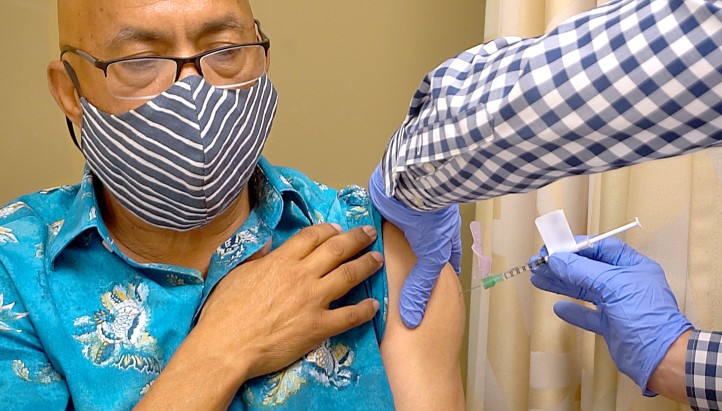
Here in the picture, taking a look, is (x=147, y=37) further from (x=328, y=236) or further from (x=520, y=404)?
(x=520, y=404)

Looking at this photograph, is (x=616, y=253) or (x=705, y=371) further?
(x=616, y=253)

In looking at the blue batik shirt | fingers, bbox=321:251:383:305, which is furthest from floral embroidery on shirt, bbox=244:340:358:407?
fingers, bbox=321:251:383:305

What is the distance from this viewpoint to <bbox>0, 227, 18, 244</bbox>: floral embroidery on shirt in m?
1.27

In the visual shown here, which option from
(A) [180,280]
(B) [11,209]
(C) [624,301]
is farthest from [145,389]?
(C) [624,301]

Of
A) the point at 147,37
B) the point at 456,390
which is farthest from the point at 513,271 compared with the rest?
the point at 147,37

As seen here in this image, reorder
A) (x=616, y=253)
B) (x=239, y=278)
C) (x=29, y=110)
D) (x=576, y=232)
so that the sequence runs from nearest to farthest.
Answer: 1. (x=239, y=278)
2. (x=616, y=253)
3. (x=576, y=232)
4. (x=29, y=110)

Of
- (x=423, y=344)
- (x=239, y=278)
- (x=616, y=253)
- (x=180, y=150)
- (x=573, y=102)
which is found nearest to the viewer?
(x=573, y=102)

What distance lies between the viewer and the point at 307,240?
131 cm

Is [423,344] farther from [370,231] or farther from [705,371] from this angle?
[705,371]

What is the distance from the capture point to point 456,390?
1.38 meters

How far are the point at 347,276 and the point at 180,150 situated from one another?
37 cm

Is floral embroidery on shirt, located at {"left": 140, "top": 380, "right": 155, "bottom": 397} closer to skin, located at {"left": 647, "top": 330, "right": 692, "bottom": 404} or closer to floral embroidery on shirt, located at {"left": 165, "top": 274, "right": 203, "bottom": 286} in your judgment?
floral embroidery on shirt, located at {"left": 165, "top": 274, "right": 203, "bottom": 286}

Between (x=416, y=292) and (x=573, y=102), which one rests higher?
(x=573, y=102)

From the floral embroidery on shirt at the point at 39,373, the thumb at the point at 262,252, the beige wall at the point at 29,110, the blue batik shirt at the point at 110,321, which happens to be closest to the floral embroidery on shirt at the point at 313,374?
the blue batik shirt at the point at 110,321
